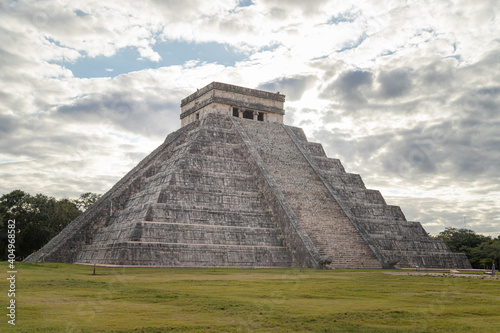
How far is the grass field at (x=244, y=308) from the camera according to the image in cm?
734

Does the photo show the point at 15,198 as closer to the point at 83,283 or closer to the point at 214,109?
the point at 214,109

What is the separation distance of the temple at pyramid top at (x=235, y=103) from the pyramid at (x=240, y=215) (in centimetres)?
30

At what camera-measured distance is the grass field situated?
7.34 m

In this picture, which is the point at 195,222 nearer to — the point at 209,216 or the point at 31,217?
the point at 209,216

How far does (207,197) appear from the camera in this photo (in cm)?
2452

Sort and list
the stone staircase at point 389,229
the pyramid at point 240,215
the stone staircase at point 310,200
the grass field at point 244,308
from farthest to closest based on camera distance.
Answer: the stone staircase at point 389,229
the stone staircase at point 310,200
the pyramid at point 240,215
the grass field at point 244,308

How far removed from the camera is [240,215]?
24312mm

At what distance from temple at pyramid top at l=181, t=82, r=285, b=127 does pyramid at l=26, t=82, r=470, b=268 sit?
0.30 metres

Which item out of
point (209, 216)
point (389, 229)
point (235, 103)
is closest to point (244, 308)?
point (209, 216)

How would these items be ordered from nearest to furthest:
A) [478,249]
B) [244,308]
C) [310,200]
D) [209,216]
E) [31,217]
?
[244,308] → [209,216] → [310,200] → [31,217] → [478,249]

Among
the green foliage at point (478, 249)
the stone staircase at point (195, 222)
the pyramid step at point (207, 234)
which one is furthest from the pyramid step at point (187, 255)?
the green foliage at point (478, 249)

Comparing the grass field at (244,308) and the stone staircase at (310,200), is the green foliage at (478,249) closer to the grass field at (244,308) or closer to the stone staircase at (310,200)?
the stone staircase at (310,200)

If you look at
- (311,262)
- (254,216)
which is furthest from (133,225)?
(311,262)

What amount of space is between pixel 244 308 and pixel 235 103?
2672 centimetres
